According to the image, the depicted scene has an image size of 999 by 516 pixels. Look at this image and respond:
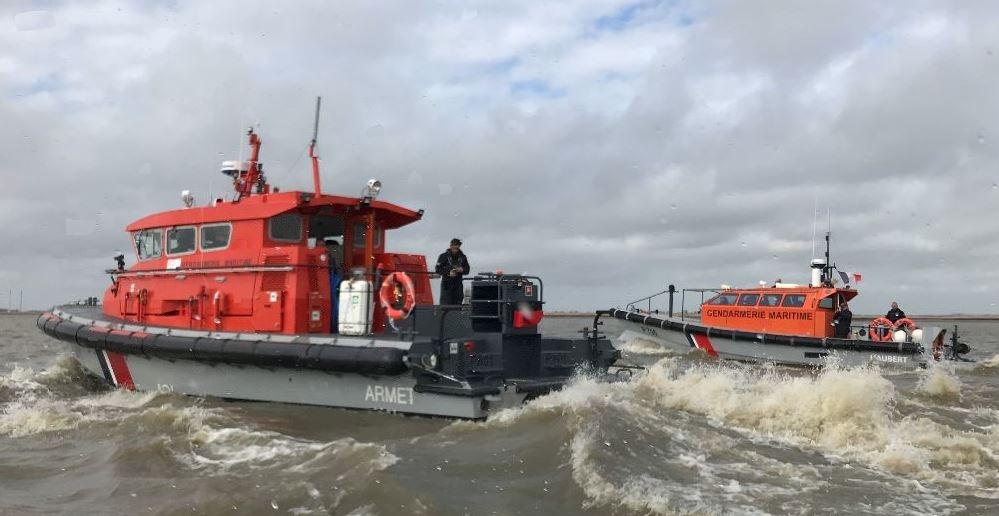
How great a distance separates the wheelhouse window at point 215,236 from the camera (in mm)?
9594

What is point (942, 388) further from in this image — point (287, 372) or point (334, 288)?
point (287, 372)

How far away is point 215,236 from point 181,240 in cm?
81

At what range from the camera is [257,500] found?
5105 millimetres

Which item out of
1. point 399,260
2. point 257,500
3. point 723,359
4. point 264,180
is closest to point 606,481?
point 257,500

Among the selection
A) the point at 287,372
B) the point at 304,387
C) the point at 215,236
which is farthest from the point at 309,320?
the point at 215,236

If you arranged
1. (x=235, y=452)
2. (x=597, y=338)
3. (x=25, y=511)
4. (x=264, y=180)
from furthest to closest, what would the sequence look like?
(x=264, y=180) < (x=597, y=338) < (x=235, y=452) < (x=25, y=511)

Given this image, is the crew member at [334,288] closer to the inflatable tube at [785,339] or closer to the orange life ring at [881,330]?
the inflatable tube at [785,339]

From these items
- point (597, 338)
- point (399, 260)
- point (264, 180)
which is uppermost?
point (264, 180)

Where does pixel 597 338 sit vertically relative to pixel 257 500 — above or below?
above

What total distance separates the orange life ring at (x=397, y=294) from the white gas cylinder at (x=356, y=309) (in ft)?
0.63

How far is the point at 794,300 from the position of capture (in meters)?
18.3

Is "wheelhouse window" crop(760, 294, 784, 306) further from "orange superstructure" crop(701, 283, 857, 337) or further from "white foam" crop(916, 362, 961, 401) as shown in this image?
"white foam" crop(916, 362, 961, 401)

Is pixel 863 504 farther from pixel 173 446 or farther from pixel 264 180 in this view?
pixel 264 180

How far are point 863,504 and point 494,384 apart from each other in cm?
361
